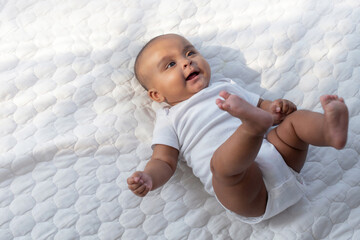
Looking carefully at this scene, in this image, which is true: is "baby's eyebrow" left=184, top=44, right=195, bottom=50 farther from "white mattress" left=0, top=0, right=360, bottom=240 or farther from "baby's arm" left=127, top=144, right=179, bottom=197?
"baby's arm" left=127, top=144, right=179, bottom=197

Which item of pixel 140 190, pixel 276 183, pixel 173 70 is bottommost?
pixel 276 183

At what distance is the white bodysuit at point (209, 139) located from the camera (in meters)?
1.06

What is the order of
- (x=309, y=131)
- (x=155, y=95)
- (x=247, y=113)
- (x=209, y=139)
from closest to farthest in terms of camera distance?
(x=247, y=113)
(x=309, y=131)
(x=209, y=139)
(x=155, y=95)

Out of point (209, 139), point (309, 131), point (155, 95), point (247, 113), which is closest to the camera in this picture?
point (247, 113)

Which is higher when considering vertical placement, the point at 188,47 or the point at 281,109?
the point at 188,47

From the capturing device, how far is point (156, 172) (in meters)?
1.09

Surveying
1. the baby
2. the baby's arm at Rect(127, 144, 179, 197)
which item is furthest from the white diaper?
the baby's arm at Rect(127, 144, 179, 197)

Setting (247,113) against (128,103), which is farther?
(128,103)

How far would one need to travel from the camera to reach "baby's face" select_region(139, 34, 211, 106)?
1.20 m

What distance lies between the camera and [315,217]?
1116 mm

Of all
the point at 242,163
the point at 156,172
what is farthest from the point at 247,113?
the point at 156,172

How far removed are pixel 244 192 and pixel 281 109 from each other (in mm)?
268

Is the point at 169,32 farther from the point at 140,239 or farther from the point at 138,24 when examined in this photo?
the point at 140,239

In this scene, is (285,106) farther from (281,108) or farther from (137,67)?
(137,67)
